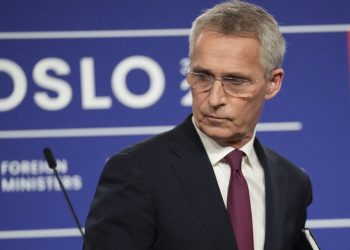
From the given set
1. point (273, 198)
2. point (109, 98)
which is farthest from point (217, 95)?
point (109, 98)

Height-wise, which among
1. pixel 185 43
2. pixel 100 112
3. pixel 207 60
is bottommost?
pixel 100 112

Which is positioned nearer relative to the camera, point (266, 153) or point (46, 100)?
point (266, 153)

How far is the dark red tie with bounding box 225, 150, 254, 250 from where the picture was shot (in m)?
1.76

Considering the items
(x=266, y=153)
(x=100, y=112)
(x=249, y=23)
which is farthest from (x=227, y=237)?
(x=100, y=112)

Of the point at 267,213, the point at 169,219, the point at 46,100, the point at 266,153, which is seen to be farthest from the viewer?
the point at 46,100

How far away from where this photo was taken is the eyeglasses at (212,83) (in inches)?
70.2

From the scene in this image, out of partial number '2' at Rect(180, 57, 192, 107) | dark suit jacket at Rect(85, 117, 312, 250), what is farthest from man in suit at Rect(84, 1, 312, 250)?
partial number '2' at Rect(180, 57, 192, 107)

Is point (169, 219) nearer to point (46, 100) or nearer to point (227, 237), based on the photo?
point (227, 237)

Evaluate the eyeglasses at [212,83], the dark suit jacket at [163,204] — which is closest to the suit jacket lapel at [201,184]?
the dark suit jacket at [163,204]

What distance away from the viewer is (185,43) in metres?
3.14

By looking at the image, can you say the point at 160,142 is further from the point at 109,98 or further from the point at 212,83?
the point at 109,98

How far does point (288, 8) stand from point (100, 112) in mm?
757

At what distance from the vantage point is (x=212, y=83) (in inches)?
70.1

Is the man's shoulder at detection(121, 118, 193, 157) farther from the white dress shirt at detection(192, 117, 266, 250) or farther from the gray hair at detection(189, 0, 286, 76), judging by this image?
the gray hair at detection(189, 0, 286, 76)
